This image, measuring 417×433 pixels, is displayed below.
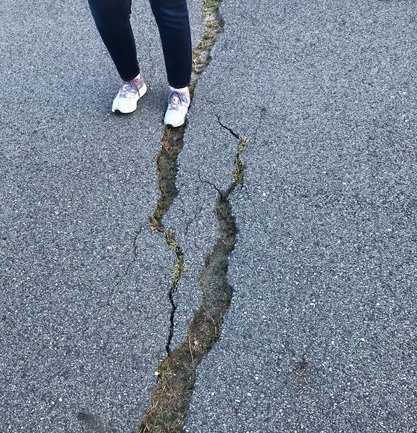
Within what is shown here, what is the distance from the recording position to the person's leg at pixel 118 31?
2.78m

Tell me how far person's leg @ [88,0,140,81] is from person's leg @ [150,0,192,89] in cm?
15

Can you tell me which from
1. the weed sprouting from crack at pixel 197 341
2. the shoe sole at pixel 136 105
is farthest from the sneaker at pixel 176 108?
the weed sprouting from crack at pixel 197 341

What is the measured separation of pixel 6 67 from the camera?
3.62m

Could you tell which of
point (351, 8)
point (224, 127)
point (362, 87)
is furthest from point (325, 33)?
point (224, 127)

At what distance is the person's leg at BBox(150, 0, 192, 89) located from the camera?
2.74m

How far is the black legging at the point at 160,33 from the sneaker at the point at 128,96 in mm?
56

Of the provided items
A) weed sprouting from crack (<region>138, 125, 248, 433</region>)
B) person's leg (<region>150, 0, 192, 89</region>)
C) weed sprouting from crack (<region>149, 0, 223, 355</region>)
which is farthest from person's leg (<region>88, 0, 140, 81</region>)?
weed sprouting from crack (<region>138, 125, 248, 433</region>)

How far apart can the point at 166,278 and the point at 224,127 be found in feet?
3.07

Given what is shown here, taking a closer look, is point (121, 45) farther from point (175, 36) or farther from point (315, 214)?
point (315, 214)

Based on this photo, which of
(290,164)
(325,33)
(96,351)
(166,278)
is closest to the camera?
(96,351)

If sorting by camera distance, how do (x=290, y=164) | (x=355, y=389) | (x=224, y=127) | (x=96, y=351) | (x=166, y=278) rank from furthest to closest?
(x=224, y=127)
(x=290, y=164)
(x=166, y=278)
(x=96, y=351)
(x=355, y=389)

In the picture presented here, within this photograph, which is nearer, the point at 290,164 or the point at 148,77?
the point at 290,164

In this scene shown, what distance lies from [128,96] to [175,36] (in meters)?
0.46

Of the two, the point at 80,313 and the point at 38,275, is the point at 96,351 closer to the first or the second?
the point at 80,313
